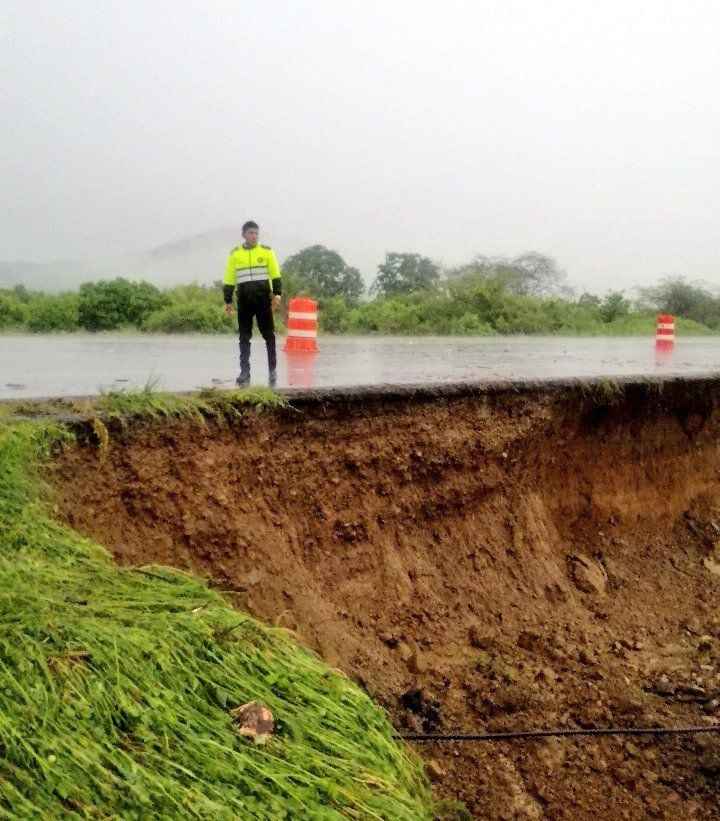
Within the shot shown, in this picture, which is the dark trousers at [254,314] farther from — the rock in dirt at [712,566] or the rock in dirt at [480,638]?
the rock in dirt at [712,566]

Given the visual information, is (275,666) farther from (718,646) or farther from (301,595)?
(718,646)

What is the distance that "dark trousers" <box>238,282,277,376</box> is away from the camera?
719 cm

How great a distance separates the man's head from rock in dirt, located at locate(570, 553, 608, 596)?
12.3 ft

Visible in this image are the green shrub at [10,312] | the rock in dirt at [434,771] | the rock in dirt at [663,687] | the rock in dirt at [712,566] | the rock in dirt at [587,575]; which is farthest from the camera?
the green shrub at [10,312]

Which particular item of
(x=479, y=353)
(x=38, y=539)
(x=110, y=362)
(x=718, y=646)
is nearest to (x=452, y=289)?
(x=479, y=353)

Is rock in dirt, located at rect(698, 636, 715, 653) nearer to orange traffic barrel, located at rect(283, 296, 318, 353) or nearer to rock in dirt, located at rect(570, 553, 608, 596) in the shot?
rock in dirt, located at rect(570, 553, 608, 596)

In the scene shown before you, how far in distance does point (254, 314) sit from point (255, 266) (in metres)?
0.49

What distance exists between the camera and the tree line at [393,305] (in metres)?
21.2

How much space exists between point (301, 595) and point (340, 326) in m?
18.7

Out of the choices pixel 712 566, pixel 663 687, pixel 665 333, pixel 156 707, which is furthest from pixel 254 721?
pixel 665 333

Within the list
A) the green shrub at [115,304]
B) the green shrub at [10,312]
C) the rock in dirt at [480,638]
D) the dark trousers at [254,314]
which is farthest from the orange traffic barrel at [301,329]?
the green shrub at [10,312]

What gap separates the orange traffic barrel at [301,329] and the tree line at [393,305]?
340 inches

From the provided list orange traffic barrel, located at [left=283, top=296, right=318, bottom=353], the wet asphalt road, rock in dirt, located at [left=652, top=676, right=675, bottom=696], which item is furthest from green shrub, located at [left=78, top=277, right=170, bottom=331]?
rock in dirt, located at [left=652, top=676, right=675, bottom=696]

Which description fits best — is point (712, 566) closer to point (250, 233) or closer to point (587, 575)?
point (587, 575)
